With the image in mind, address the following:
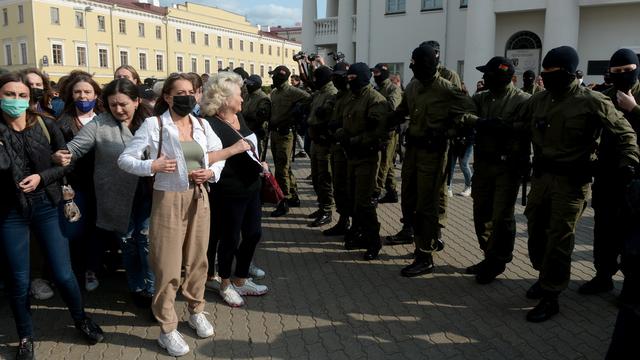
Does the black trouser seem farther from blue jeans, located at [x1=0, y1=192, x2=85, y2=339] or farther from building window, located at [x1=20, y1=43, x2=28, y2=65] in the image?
building window, located at [x1=20, y1=43, x2=28, y2=65]

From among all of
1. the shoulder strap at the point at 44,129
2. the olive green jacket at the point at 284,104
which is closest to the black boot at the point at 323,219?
the olive green jacket at the point at 284,104

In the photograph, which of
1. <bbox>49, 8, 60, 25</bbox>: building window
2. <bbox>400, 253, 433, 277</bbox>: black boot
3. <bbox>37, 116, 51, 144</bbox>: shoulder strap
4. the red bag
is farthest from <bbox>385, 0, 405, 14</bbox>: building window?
<bbox>49, 8, 60, 25</bbox>: building window

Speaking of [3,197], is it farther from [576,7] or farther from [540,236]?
[576,7]

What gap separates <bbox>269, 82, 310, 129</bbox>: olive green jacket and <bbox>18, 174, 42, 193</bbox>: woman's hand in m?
4.79

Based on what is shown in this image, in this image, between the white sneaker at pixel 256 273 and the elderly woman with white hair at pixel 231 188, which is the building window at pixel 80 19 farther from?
→ the elderly woman with white hair at pixel 231 188

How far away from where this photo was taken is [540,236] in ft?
14.7

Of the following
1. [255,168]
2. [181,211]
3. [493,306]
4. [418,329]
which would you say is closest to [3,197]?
[181,211]

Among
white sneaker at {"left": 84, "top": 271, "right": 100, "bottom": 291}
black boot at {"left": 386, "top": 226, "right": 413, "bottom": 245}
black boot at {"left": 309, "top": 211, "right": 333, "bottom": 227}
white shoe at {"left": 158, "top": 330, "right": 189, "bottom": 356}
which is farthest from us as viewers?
black boot at {"left": 309, "top": 211, "right": 333, "bottom": 227}

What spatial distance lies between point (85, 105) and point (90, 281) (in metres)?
1.72

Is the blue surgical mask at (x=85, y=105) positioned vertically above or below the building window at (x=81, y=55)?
below

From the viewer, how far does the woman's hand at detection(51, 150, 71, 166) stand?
11.9 ft

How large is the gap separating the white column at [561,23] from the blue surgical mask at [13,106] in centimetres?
1733

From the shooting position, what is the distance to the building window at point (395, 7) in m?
22.4

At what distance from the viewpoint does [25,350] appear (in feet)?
11.9
